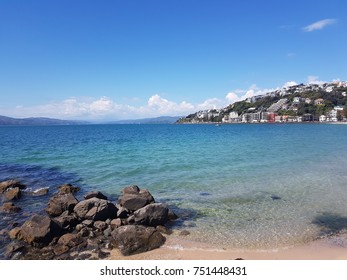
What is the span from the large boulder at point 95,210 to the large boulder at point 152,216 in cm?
142

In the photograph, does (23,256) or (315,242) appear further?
(315,242)

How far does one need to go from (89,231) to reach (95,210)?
3.90ft

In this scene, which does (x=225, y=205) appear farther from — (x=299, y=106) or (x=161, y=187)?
(x=299, y=106)

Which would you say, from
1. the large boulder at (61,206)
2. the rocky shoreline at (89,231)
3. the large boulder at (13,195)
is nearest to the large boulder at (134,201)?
the rocky shoreline at (89,231)

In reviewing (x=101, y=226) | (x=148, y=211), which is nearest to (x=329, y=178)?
(x=148, y=211)

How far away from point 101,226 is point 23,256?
3.05 meters

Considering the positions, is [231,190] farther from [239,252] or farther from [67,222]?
[67,222]

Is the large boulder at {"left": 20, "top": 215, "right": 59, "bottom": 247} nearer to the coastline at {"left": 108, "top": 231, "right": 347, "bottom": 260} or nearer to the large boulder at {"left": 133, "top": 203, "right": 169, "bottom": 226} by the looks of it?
the coastline at {"left": 108, "top": 231, "right": 347, "bottom": 260}

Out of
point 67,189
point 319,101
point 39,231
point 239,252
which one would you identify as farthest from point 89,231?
point 319,101

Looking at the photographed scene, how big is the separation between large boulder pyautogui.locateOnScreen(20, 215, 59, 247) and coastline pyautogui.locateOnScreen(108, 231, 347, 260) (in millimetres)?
2715

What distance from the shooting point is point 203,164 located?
1123 inches

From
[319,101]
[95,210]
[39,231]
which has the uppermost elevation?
[319,101]

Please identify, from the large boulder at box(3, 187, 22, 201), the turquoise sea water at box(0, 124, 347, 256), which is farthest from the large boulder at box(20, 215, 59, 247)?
the large boulder at box(3, 187, 22, 201)

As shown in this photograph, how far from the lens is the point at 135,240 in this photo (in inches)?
396
